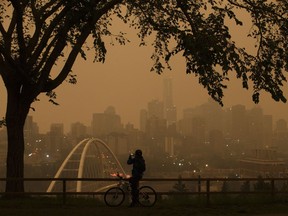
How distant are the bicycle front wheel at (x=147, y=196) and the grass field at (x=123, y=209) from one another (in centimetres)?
22

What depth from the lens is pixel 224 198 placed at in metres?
16.2

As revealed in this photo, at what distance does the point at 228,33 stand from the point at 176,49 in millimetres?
1693

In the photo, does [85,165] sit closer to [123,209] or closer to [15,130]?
[15,130]

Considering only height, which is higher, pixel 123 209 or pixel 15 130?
pixel 15 130

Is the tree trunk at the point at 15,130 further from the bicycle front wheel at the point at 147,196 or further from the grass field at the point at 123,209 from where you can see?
the bicycle front wheel at the point at 147,196

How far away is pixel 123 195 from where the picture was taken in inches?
578

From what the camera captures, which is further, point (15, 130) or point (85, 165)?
point (85, 165)

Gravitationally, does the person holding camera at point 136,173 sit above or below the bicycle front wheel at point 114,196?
above

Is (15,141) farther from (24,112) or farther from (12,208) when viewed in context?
(12,208)

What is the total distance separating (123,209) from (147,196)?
1005 mm

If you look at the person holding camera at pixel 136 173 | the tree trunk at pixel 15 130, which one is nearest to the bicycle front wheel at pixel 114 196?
the person holding camera at pixel 136 173

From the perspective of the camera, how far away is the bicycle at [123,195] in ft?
47.9

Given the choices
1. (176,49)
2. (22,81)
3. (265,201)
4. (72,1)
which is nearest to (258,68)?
(176,49)

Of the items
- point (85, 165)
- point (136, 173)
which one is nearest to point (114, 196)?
point (136, 173)
